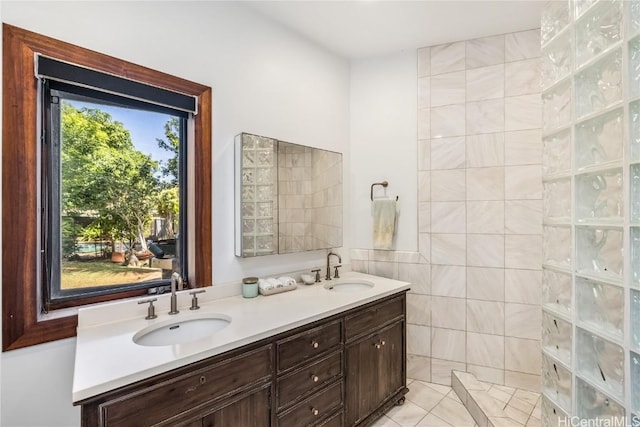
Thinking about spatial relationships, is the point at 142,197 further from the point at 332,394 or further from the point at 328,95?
the point at 328,95

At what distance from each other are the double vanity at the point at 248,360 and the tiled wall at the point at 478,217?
475mm

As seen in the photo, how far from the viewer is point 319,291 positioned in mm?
2164

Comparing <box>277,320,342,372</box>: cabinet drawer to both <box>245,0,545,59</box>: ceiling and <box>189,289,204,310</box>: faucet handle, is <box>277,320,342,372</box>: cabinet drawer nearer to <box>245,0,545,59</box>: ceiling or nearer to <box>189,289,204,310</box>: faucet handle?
<box>189,289,204,310</box>: faucet handle

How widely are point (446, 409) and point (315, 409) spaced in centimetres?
117

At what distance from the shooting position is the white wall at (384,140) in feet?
8.94

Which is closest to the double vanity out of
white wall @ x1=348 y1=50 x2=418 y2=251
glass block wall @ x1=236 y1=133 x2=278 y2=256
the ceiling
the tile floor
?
the tile floor

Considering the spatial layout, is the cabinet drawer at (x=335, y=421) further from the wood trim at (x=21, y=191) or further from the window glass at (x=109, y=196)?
the wood trim at (x=21, y=191)

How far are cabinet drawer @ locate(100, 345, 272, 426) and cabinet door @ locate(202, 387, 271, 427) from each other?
0.06 metres

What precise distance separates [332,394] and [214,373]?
0.79 m

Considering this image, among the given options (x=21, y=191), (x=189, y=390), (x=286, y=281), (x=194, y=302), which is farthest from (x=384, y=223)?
(x=21, y=191)

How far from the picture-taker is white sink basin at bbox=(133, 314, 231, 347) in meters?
1.49

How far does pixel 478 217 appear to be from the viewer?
8.30ft

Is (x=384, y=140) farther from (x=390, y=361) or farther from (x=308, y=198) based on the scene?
(x=390, y=361)

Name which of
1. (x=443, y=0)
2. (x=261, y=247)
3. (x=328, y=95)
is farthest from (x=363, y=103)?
(x=261, y=247)
